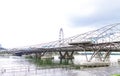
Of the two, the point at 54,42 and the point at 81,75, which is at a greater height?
the point at 54,42

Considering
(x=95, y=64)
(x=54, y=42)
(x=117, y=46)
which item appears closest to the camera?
(x=95, y=64)

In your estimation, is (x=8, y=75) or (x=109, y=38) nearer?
(x=8, y=75)

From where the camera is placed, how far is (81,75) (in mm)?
51562

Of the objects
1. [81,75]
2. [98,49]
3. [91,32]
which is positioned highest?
[91,32]

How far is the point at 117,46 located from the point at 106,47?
428 centimetres

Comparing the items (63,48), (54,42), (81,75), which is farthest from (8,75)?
(54,42)

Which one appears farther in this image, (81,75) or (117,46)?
(117,46)

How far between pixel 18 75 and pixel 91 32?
74373mm

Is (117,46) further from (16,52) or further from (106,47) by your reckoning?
(16,52)

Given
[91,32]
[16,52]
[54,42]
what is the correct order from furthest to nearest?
1. [16,52]
2. [54,42]
3. [91,32]

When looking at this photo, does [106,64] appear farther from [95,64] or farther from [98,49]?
[98,49]

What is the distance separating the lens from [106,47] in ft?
313

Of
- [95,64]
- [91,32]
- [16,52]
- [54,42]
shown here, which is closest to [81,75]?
[95,64]

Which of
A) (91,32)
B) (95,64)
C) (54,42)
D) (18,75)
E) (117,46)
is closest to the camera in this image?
(18,75)
